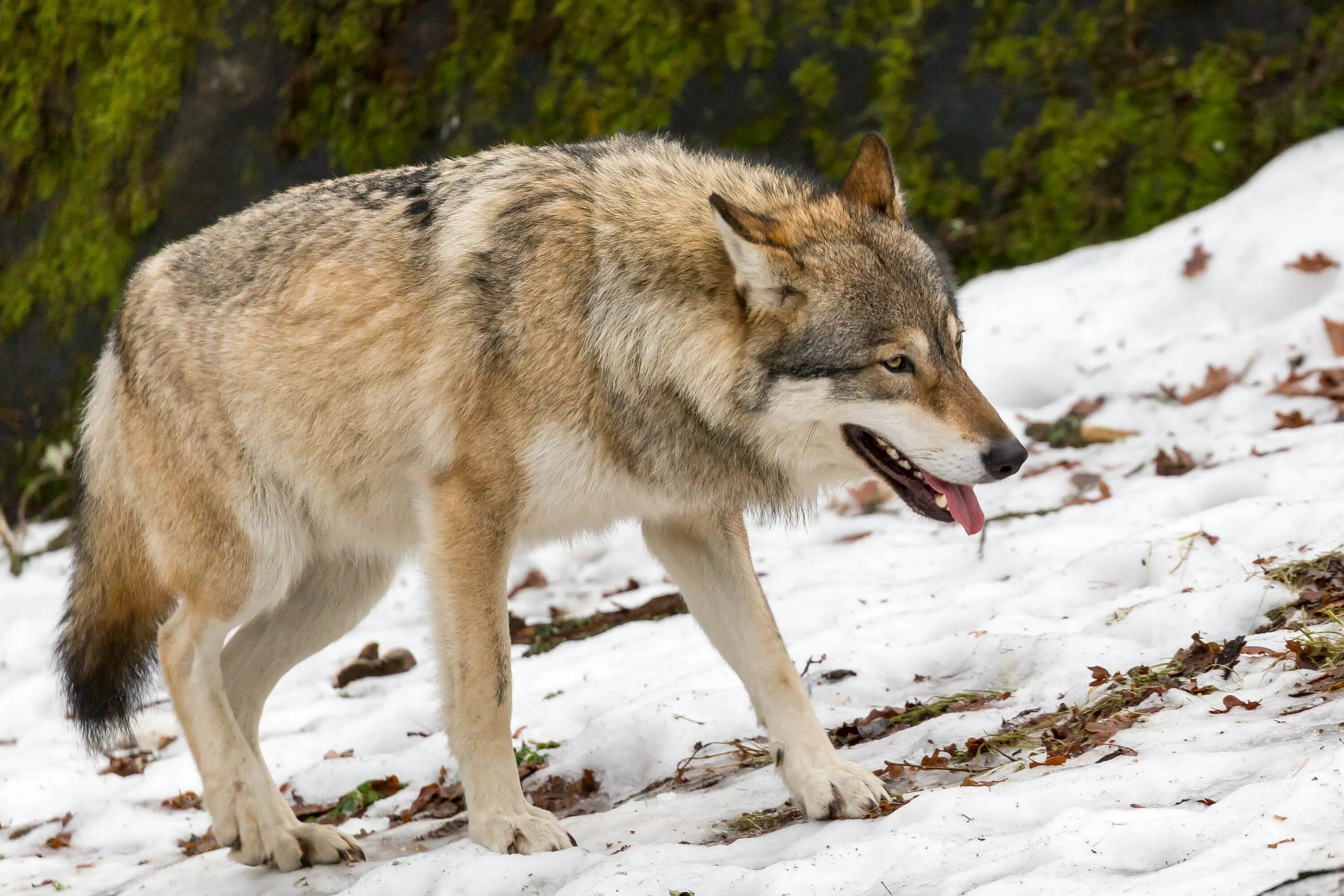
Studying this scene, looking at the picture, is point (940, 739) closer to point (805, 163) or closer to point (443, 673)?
point (443, 673)

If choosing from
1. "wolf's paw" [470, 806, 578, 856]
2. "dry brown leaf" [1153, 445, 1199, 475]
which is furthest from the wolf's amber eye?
"dry brown leaf" [1153, 445, 1199, 475]

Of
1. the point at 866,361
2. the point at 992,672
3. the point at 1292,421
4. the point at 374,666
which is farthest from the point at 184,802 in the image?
the point at 1292,421

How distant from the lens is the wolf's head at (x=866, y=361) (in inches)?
132

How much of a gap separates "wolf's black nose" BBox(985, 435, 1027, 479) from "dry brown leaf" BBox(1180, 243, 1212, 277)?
3.69m

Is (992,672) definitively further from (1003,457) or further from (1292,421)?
(1292,421)

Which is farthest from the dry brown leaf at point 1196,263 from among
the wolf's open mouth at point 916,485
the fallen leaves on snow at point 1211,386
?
the wolf's open mouth at point 916,485

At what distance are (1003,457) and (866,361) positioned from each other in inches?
16.9

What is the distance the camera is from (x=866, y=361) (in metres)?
3.40

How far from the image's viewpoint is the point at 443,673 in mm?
3703

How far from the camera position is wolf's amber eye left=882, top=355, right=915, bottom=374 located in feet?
11.2

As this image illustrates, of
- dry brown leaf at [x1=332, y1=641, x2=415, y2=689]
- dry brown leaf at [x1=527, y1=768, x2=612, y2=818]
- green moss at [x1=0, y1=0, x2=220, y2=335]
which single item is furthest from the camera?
Result: green moss at [x1=0, y1=0, x2=220, y2=335]

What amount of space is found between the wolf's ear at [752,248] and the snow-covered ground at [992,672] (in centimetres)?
135

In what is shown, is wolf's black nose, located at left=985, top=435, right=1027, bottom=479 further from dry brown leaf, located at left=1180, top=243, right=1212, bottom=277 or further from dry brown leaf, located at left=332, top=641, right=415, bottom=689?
dry brown leaf, located at left=1180, top=243, right=1212, bottom=277

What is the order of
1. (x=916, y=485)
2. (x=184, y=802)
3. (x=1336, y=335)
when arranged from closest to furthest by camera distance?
1. (x=916, y=485)
2. (x=184, y=802)
3. (x=1336, y=335)
